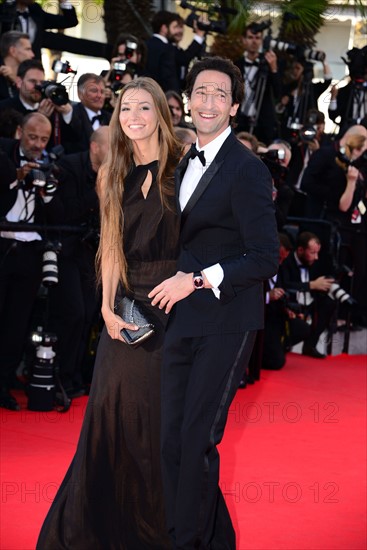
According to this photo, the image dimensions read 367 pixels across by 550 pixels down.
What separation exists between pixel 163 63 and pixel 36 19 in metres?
→ 1.17

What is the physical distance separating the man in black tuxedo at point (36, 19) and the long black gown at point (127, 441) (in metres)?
4.87

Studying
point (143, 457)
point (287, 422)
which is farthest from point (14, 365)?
point (143, 457)

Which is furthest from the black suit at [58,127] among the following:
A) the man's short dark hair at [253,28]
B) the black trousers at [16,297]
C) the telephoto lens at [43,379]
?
the man's short dark hair at [253,28]

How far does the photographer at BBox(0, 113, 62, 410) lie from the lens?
6031mm

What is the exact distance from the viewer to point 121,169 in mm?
3646

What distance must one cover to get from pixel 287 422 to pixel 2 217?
2.12m

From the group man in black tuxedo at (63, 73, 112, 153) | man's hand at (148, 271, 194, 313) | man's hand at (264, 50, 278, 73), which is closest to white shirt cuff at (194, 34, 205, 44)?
man's hand at (264, 50, 278, 73)

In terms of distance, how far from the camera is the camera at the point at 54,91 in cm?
662

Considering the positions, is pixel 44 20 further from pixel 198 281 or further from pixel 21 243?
pixel 198 281

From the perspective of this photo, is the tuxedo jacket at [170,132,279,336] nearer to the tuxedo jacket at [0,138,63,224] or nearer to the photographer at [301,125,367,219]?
the tuxedo jacket at [0,138,63,224]

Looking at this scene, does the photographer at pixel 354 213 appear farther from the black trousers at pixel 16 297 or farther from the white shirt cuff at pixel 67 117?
the black trousers at pixel 16 297

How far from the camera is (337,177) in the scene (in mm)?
8992

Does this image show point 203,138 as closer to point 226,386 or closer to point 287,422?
point 226,386

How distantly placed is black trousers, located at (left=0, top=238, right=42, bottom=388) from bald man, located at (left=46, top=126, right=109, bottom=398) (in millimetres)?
201
